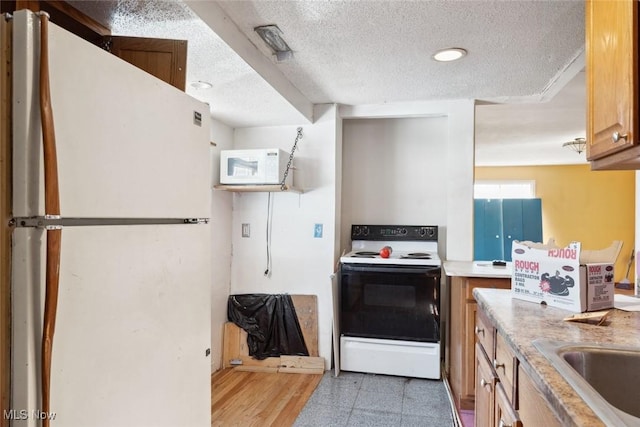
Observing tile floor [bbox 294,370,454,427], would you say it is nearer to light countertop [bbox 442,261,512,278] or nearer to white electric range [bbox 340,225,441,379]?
white electric range [bbox 340,225,441,379]

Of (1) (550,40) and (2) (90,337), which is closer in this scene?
(2) (90,337)

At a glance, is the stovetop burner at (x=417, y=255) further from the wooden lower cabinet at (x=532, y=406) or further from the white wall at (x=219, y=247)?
the wooden lower cabinet at (x=532, y=406)

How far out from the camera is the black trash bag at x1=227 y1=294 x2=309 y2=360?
121 inches

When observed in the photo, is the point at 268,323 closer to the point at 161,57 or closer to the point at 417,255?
the point at 417,255

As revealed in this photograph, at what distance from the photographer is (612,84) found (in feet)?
3.61

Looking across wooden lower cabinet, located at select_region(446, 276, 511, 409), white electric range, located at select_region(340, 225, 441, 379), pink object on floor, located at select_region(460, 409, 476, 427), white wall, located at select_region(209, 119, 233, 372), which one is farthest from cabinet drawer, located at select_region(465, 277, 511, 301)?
white wall, located at select_region(209, 119, 233, 372)

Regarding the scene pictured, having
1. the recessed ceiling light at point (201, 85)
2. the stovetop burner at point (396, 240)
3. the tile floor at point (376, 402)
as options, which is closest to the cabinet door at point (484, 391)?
the tile floor at point (376, 402)

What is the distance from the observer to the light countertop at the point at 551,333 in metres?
0.72

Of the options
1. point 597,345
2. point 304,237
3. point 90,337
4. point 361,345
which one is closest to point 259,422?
point 361,345

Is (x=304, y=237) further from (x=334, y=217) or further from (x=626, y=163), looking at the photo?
(x=626, y=163)

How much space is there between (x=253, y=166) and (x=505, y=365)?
2169mm

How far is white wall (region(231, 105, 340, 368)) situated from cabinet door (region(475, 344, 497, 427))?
155 cm

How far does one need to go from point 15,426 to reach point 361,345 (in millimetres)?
2398

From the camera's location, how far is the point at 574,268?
127 centimetres
